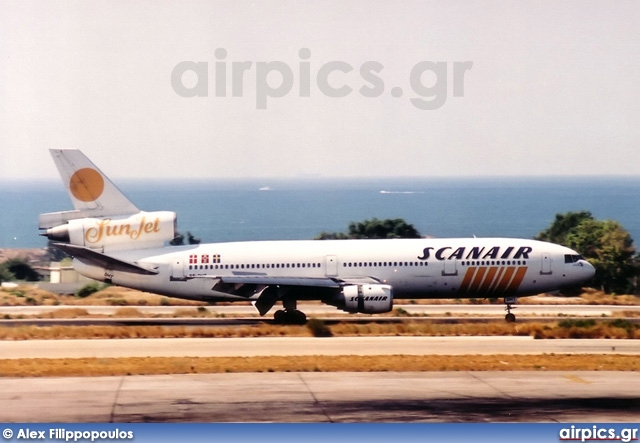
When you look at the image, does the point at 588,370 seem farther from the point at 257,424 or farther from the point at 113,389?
the point at 113,389

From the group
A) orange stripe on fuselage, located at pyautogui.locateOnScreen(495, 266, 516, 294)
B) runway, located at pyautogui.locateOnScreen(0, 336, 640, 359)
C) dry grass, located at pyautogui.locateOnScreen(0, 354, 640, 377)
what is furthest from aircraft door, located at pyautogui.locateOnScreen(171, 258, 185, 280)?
orange stripe on fuselage, located at pyautogui.locateOnScreen(495, 266, 516, 294)

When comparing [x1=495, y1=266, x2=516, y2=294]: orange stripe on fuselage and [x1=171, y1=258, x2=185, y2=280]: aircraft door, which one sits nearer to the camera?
[x1=495, y1=266, x2=516, y2=294]: orange stripe on fuselage

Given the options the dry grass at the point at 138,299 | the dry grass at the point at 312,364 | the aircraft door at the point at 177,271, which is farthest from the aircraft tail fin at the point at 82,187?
the dry grass at the point at 312,364

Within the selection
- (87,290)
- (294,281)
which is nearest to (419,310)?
(294,281)

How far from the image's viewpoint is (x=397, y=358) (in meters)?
30.4

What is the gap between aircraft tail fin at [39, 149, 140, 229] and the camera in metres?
41.9

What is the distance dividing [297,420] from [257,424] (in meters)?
0.96

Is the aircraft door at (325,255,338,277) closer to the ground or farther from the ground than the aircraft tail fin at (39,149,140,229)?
closer to the ground

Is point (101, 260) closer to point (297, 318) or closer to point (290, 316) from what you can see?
point (290, 316)

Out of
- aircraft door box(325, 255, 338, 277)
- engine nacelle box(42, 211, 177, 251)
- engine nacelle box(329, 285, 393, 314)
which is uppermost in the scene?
engine nacelle box(42, 211, 177, 251)

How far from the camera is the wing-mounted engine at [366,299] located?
39.5 meters

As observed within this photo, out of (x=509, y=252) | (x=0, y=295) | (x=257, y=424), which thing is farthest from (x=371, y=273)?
(x=0, y=295)

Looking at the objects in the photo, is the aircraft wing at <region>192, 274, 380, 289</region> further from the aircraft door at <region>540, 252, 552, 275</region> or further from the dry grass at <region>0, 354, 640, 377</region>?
the dry grass at <region>0, 354, 640, 377</region>

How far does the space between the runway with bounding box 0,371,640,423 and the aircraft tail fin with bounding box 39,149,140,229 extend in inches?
654
